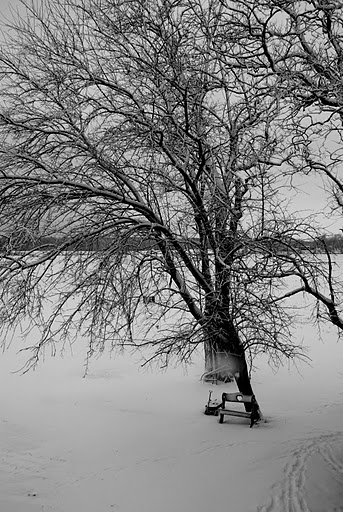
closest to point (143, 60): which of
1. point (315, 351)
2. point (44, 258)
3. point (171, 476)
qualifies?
point (44, 258)

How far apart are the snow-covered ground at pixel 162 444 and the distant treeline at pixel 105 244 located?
11.0ft

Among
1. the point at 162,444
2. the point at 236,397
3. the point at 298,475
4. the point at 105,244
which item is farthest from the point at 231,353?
the point at 105,244

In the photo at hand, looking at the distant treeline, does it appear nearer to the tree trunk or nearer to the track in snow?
the tree trunk

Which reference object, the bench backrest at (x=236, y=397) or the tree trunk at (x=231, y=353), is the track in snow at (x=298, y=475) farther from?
the tree trunk at (x=231, y=353)

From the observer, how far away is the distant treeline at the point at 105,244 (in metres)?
7.65

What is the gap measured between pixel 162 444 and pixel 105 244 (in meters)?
3.98

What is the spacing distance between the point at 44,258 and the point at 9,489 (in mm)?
3514

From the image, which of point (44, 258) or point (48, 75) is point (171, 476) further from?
point (48, 75)

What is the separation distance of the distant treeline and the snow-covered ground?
132 inches

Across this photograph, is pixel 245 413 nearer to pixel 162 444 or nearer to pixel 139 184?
pixel 162 444

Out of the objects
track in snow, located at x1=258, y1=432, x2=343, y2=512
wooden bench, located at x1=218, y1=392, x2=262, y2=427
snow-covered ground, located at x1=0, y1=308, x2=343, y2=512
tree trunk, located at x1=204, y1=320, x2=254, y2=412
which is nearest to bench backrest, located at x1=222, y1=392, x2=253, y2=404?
wooden bench, located at x1=218, y1=392, x2=262, y2=427

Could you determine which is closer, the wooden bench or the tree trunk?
the tree trunk

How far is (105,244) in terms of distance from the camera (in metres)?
8.59

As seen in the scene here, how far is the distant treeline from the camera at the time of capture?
25.1 feet
